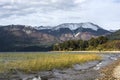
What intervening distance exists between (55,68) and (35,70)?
24.6 feet

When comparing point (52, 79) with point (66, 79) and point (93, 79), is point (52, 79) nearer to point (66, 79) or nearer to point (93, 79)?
point (66, 79)

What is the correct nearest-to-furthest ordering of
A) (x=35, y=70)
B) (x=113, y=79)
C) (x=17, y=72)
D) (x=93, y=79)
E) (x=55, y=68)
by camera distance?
1. (x=113, y=79)
2. (x=93, y=79)
3. (x=17, y=72)
4. (x=35, y=70)
5. (x=55, y=68)

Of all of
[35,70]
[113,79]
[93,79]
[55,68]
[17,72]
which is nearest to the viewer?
[113,79]

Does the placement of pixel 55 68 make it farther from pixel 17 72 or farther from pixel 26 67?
pixel 17 72

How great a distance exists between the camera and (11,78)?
1646 inches

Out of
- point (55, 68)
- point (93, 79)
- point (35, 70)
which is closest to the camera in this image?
point (93, 79)

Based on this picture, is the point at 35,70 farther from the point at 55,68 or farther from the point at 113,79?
the point at 113,79

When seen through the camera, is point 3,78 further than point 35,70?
No

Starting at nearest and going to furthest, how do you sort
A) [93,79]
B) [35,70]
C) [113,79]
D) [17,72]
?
[113,79] → [93,79] → [17,72] → [35,70]

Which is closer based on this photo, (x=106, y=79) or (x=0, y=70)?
(x=106, y=79)

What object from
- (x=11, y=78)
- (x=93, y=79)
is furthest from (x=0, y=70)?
(x=93, y=79)

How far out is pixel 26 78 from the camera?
4216 centimetres

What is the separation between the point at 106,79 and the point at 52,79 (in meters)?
7.73

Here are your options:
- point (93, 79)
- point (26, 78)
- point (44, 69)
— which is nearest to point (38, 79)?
point (26, 78)
